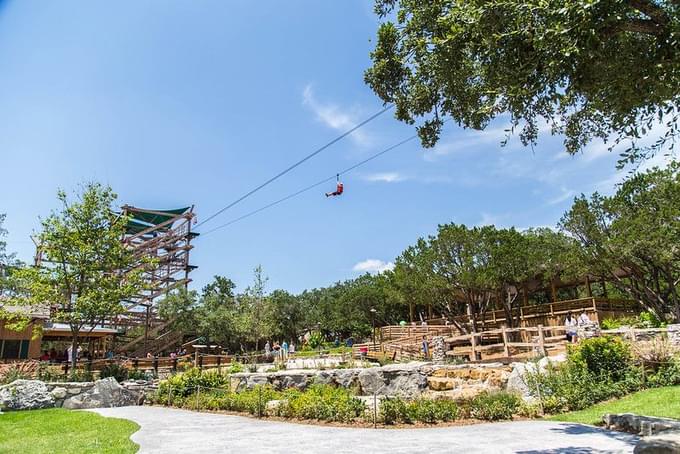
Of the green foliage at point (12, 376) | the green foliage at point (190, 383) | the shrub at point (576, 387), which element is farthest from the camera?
the green foliage at point (12, 376)

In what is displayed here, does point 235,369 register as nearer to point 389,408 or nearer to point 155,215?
point 389,408

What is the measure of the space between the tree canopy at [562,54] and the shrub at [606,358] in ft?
21.6

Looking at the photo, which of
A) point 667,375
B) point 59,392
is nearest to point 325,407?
point 667,375

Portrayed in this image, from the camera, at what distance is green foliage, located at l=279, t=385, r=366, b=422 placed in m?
10.7

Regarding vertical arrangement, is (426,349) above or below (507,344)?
below

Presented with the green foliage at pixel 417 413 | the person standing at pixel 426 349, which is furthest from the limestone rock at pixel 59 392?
the person standing at pixel 426 349

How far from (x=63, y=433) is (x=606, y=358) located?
1342 cm

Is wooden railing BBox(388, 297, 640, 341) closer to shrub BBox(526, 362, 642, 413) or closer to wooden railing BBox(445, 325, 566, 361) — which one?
wooden railing BBox(445, 325, 566, 361)

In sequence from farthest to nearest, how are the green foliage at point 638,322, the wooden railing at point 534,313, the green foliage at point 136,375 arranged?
the wooden railing at point 534,313 < the green foliage at point 638,322 < the green foliage at point 136,375

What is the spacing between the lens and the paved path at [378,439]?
710cm

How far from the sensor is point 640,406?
949 cm

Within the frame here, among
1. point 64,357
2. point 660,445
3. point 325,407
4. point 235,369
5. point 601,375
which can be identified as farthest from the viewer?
point 64,357

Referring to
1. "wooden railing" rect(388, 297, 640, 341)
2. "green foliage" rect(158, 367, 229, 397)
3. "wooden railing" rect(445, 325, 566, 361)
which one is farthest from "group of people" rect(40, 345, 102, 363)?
"wooden railing" rect(388, 297, 640, 341)

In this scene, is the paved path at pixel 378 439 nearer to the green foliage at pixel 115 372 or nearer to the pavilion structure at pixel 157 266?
the green foliage at pixel 115 372
